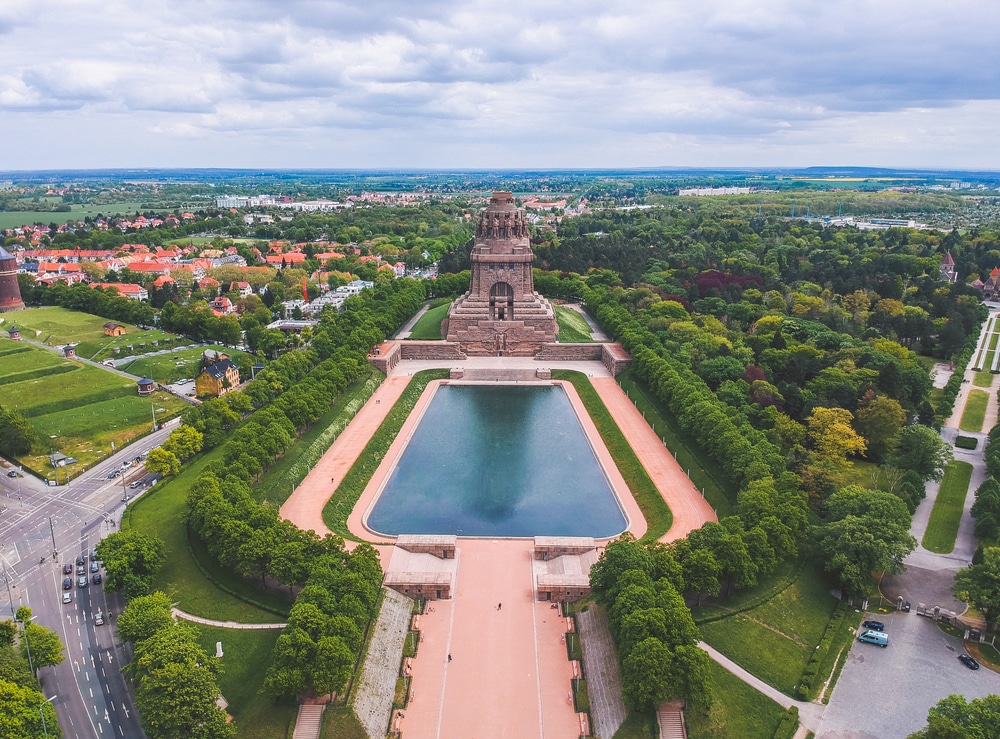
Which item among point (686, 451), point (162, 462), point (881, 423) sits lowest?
point (686, 451)

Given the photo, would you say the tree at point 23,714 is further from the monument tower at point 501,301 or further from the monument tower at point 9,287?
the monument tower at point 9,287

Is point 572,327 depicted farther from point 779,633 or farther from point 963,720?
point 963,720

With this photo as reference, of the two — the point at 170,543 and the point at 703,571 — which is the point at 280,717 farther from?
the point at 703,571

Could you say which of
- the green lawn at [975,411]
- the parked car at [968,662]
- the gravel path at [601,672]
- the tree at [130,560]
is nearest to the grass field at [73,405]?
the tree at [130,560]

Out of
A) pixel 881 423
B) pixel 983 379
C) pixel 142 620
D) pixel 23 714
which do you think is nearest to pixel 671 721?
pixel 142 620

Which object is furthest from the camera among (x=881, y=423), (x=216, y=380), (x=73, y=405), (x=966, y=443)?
(x=216, y=380)

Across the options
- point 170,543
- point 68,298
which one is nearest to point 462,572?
point 170,543

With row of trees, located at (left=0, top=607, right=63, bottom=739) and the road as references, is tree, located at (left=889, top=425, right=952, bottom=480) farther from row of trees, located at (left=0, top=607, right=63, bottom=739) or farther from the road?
row of trees, located at (left=0, top=607, right=63, bottom=739)
